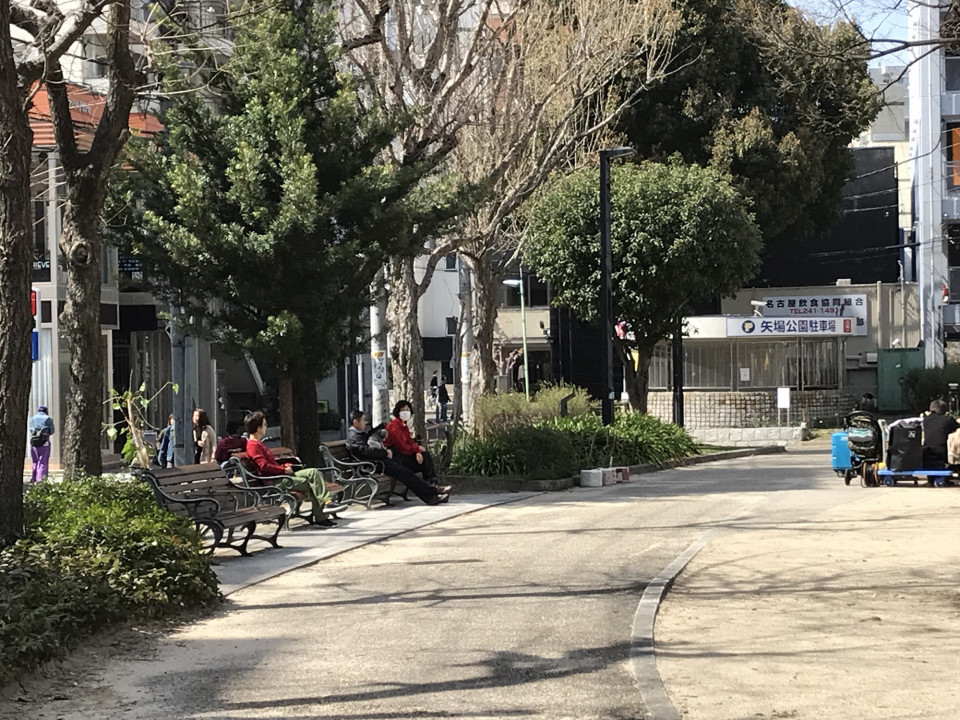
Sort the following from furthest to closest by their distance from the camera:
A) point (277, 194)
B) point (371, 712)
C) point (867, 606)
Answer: point (277, 194) → point (867, 606) → point (371, 712)

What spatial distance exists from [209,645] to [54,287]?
880 inches

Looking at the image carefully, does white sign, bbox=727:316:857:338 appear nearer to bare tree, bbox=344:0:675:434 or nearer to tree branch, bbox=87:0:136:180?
bare tree, bbox=344:0:675:434

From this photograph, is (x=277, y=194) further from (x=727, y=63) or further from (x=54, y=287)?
(x=727, y=63)

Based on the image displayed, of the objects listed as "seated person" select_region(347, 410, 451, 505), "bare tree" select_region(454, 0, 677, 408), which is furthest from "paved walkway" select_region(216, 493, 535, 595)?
"bare tree" select_region(454, 0, 677, 408)

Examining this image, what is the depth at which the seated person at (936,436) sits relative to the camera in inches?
874

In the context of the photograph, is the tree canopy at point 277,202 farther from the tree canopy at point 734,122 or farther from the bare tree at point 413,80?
the tree canopy at point 734,122

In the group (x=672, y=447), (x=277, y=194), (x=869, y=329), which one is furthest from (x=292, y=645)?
(x=869, y=329)

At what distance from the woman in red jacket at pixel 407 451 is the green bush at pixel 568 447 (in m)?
3.05

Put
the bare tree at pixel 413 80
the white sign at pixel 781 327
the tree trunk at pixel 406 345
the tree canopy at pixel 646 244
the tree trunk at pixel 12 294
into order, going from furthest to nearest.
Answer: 1. the white sign at pixel 781 327
2. the tree canopy at pixel 646 244
3. the tree trunk at pixel 406 345
4. the bare tree at pixel 413 80
5. the tree trunk at pixel 12 294

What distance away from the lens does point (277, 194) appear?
2002 centimetres

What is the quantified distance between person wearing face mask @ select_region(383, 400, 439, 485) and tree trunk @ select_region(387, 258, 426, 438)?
3.28 meters

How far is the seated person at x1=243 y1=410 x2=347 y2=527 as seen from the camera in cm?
1596

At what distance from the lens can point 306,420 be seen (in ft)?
69.5

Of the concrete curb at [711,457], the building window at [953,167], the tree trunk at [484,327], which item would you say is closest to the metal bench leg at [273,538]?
the concrete curb at [711,457]
